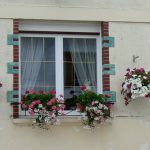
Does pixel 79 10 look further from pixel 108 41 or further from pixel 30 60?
pixel 30 60

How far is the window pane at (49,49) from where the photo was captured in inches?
348

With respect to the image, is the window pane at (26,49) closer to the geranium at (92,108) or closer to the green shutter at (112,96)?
the geranium at (92,108)

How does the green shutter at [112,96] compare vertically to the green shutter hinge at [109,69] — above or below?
below

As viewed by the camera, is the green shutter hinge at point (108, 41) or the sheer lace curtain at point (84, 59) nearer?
the green shutter hinge at point (108, 41)

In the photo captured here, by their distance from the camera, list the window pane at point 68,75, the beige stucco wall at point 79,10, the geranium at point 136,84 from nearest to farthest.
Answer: the geranium at point 136,84 → the beige stucco wall at point 79,10 → the window pane at point 68,75

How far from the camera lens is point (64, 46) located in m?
8.92

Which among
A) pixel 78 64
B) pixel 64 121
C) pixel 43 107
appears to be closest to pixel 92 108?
pixel 64 121

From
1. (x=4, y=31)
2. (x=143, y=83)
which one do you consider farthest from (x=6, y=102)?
(x=143, y=83)

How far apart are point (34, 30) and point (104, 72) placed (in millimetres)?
1436

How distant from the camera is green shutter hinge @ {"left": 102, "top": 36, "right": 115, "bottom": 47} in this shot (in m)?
8.75

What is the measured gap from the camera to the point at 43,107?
8.05 meters

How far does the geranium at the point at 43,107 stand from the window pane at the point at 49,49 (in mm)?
885

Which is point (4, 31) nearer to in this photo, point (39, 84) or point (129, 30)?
point (39, 84)

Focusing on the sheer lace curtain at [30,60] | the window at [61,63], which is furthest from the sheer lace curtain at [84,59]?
the sheer lace curtain at [30,60]
